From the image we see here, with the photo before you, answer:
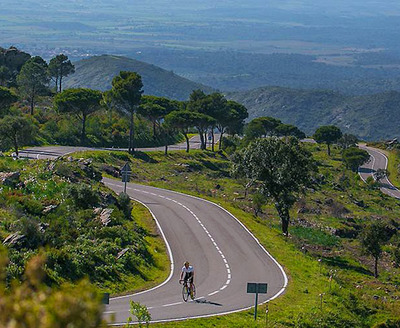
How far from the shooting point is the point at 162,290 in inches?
886

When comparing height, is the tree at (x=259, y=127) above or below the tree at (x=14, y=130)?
below

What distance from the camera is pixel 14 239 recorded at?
2088cm

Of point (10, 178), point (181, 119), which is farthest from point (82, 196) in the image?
point (181, 119)

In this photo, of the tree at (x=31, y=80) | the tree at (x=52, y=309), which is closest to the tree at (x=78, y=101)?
the tree at (x=31, y=80)

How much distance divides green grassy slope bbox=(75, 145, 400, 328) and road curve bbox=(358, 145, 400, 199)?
3.85 meters

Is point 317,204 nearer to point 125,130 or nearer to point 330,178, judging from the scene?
point 330,178

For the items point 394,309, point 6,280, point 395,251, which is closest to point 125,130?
point 395,251

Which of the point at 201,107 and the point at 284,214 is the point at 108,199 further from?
the point at 201,107

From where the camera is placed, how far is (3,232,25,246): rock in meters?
20.7

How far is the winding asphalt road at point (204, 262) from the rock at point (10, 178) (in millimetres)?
6557

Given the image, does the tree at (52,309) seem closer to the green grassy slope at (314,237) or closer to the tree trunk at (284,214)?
the green grassy slope at (314,237)

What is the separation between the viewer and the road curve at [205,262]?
67.6 feet

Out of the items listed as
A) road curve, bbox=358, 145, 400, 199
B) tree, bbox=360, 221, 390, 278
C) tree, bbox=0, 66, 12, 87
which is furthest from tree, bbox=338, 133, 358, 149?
tree, bbox=360, 221, 390, 278

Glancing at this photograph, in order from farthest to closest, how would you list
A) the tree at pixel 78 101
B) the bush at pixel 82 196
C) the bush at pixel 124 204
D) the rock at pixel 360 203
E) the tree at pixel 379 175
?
1. the tree at pixel 379 175
2. the tree at pixel 78 101
3. the rock at pixel 360 203
4. the bush at pixel 124 204
5. the bush at pixel 82 196
